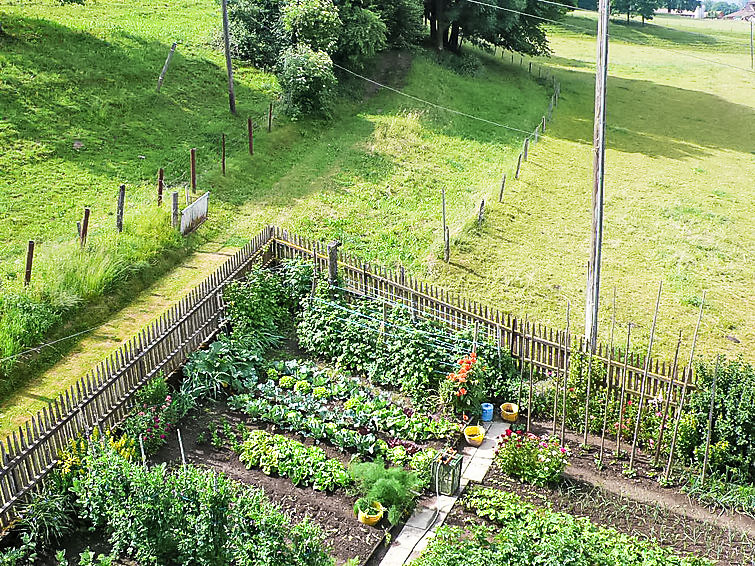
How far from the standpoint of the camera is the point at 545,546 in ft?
29.3

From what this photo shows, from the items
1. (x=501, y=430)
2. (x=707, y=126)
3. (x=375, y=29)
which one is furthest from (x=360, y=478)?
(x=707, y=126)

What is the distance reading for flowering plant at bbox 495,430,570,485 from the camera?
11297 mm

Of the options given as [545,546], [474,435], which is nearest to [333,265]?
[474,435]

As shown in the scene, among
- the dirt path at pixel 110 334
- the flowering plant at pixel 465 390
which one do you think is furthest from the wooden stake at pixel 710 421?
the dirt path at pixel 110 334

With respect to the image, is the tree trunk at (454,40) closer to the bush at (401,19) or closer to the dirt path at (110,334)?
the bush at (401,19)

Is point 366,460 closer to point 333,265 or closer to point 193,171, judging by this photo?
point 333,265

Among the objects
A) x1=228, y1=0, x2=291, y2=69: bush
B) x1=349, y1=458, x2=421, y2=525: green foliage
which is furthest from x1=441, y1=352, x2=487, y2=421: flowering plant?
x1=228, y1=0, x2=291, y2=69: bush

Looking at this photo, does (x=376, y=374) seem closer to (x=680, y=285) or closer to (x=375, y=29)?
(x=680, y=285)

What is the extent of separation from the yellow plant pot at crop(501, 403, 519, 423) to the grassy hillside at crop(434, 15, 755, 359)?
4.34 m

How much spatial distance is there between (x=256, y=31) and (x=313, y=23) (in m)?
3.50

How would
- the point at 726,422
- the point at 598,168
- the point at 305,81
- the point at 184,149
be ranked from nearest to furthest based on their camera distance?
the point at 726,422, the point at 598,168, the point at 184,149, the point at 305,81

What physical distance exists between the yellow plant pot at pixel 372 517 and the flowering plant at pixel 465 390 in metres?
2.61

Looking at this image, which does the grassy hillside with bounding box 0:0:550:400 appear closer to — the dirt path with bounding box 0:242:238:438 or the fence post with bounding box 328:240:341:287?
the dirt path with bounding box 0:242:238:438

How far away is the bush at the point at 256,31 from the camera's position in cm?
2956
